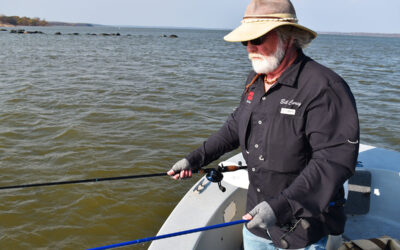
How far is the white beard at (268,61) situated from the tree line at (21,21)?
166 metres

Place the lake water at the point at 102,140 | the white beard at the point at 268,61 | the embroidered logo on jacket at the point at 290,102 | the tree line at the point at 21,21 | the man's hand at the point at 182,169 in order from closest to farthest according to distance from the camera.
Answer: the embroidered logo on jacket at the point at 290,102, the white beard at the point at 268,61, the man's hand at the point at 182,169, the lake water at the point at 102,140, the tree line at the point at 21,21

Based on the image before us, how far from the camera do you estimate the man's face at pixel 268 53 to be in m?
1.99

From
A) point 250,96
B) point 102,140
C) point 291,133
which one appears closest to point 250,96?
point 250,96

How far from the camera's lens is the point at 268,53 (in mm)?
2014

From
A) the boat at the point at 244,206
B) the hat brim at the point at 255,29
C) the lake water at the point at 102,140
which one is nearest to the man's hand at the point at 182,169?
the boat at the point at 244,206

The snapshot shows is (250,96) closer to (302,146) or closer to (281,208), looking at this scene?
(302,146)

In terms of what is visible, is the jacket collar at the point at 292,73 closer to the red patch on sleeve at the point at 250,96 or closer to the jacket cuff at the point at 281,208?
the red patch on sleeve at the point at 250,96

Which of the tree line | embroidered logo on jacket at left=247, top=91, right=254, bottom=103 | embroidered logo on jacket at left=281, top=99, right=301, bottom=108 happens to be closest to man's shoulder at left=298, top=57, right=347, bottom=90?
embroidered logo on jacket at left=281, top=99, right=301, bottom=108

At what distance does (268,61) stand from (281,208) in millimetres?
815

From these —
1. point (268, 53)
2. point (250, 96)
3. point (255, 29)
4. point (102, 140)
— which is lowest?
point (102, 140)

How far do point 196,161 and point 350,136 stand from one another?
3.90ft

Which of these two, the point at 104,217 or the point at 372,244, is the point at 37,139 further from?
the point at 372,244

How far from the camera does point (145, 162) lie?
23.7ft

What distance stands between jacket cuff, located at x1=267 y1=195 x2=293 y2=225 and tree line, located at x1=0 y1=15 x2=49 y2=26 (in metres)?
167
